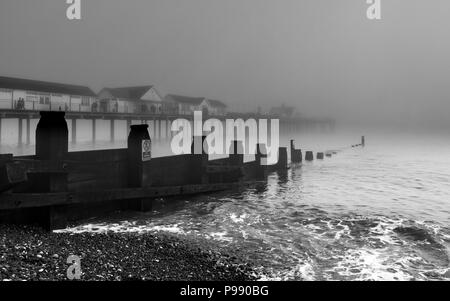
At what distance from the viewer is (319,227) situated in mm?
12172

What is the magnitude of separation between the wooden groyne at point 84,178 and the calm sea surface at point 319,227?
2.28 feet

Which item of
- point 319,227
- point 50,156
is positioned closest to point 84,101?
point 50,156

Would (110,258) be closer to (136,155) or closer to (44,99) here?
(136,155)

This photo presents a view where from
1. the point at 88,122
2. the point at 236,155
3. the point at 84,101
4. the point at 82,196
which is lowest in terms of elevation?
the point at 82,196

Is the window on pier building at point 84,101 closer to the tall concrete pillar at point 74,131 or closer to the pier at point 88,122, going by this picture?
the pier at point 88,122

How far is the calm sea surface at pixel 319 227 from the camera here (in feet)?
27.7

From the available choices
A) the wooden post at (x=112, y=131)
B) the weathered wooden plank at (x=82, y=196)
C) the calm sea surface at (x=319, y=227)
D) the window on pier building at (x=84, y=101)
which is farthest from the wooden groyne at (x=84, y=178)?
the window on pier building at (x=84, y=101)

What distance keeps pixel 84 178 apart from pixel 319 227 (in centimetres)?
843

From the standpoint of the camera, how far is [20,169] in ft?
26.9

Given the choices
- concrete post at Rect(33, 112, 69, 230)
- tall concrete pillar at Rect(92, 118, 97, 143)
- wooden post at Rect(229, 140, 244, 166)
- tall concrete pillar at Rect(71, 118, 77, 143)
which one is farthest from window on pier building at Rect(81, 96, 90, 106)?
concrete post at Rect(33, 112, 69, 230)

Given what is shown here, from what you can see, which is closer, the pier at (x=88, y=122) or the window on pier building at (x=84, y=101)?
the pier at (x=88, y=122)

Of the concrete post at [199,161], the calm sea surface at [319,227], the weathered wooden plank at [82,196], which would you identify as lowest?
the calm sea surface at [319,227]

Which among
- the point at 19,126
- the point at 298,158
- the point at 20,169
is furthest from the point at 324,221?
the point at 19,126
